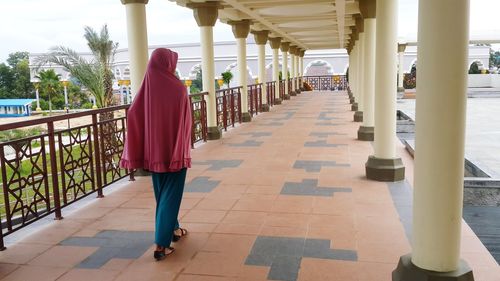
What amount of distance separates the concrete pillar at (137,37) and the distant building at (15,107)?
29535 millimetres

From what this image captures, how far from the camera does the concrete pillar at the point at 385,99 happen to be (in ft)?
18.4

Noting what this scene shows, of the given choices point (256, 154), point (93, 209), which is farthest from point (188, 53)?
point (93, 209)

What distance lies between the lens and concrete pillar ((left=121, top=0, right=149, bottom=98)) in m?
6.31

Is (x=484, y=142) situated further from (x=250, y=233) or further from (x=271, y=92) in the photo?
(x=271, y=92)

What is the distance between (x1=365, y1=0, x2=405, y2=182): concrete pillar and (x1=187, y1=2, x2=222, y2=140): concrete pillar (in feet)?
14.4

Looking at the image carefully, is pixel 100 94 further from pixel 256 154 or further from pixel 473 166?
pixel 473 166

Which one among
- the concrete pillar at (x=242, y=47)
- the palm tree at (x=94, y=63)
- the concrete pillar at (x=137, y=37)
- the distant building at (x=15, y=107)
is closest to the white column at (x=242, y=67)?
the concrete pillar at (x=242, y=47)

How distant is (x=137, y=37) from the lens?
251 inches

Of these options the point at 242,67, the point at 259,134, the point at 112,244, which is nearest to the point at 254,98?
the point at 242,67

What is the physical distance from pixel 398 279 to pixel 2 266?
9.44 ft

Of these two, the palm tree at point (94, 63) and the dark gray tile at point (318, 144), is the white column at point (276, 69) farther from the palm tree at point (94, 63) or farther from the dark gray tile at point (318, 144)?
the dark gray tile at point (318, 144)

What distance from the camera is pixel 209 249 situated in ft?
12.0

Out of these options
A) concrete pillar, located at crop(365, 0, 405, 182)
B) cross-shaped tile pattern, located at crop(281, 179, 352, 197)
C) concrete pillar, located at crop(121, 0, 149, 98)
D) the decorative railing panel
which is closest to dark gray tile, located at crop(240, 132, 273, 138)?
the decorative railing panel

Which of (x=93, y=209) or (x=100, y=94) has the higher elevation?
(x=100, y=94)
